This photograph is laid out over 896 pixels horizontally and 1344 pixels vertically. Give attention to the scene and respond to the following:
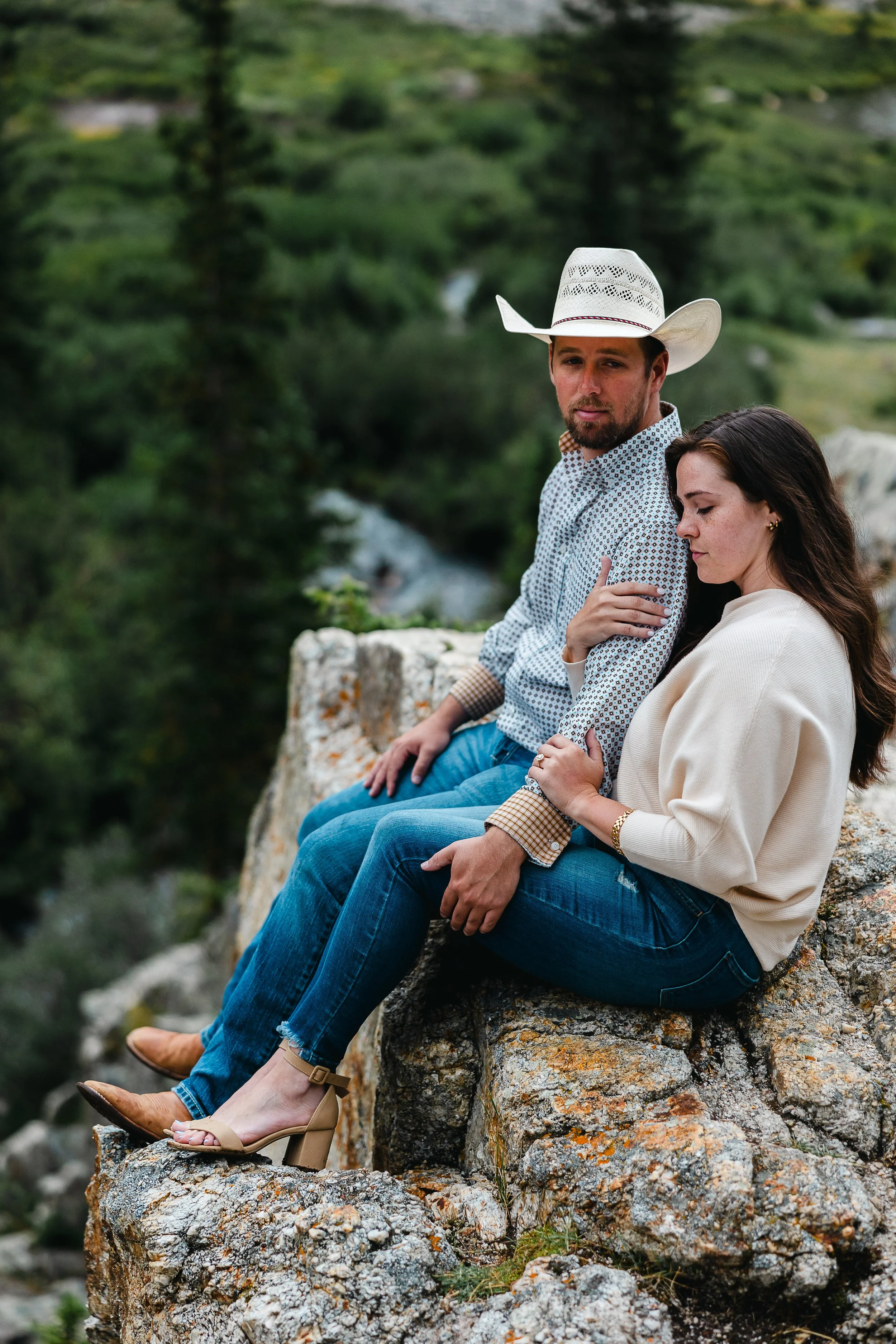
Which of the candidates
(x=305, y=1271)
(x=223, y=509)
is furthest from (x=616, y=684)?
(x=223, y=509)

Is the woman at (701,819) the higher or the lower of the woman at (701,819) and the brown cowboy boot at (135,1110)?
the higher

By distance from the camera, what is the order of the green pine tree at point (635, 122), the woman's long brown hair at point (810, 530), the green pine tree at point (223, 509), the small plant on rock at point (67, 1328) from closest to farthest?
the woman's long brown hair at point (810, 530) → the small plant on rock at point (67, 1328) → the green pine tree at point (223, 509) → the green pine tree at point (635, 122)

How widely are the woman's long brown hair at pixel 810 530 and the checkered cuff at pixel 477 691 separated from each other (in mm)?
1029

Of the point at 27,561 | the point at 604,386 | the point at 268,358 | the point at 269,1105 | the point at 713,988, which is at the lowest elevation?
the point at 27,561

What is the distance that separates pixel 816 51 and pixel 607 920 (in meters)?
18.3

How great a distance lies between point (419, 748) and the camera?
3.10 meters

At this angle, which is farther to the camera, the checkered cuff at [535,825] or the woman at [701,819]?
the checkered cuff at [535,825]

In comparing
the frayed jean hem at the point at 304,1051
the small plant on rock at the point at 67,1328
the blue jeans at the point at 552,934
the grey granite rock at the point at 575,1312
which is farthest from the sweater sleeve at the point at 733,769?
the small plant on rock at the point at 67,1328

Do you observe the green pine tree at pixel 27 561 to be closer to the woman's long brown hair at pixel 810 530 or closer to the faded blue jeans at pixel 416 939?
the faded blue jeans at pixel 416 939

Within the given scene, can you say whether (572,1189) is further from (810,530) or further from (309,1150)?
(810,530)

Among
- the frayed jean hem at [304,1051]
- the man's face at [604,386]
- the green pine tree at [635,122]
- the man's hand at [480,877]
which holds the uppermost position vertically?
the man's face at [604,386]

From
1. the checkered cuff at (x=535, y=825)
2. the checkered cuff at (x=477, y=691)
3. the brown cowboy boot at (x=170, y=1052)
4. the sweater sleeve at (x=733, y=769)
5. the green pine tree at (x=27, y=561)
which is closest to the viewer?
the sweater sleeve at (x=733, y=769)

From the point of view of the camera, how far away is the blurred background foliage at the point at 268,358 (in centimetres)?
1298

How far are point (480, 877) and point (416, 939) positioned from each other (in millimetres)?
232
